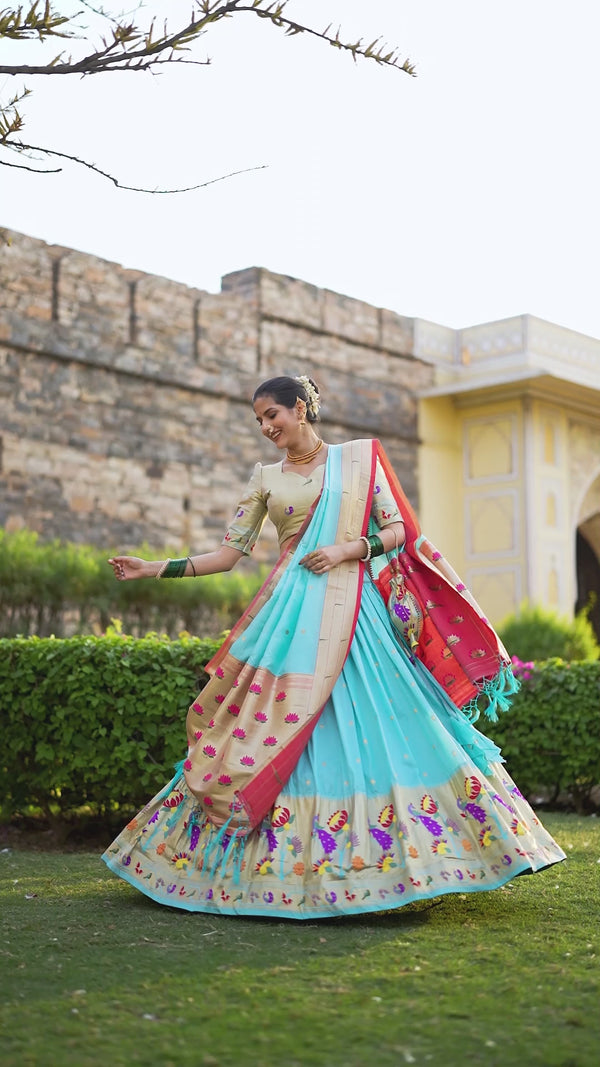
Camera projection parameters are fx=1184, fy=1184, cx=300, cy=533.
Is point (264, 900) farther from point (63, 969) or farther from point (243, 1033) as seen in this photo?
point (243, 1033)

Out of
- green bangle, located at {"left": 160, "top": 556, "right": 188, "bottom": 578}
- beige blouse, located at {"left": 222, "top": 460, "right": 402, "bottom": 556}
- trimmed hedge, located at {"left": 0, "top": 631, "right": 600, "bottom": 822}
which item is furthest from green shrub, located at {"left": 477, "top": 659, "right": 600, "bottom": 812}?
green bangle, located at {"left": 160, "top": 556, "right": 188, "bottom": 578}

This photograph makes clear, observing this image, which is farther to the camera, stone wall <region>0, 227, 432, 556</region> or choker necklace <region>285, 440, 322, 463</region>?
stone wall <region>0, 227, 432, 556</region>

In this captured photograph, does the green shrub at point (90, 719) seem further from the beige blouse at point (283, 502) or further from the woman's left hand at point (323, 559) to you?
the woman's left hand at point (323, 559)

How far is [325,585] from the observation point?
3.55 meters

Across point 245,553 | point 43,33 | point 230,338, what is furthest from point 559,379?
point 43,33

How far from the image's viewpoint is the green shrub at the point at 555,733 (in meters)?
6.47

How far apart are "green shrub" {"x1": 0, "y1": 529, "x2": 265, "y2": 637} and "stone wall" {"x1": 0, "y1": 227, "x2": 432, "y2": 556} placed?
0.77 metres

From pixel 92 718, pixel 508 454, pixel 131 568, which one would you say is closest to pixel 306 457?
pixel 131 568

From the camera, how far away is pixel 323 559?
11.5 ft

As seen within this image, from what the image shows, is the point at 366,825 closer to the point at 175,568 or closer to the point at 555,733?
the point at 175,568

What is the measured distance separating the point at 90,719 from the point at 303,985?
309cm

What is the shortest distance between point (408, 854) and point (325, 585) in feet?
2.77

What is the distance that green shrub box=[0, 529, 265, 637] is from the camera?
32.9ft

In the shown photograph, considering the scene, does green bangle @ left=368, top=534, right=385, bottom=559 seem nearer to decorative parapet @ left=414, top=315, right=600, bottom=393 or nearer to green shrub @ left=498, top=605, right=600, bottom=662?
green shrub @ left=498, top=605, right=600, bottom=662
